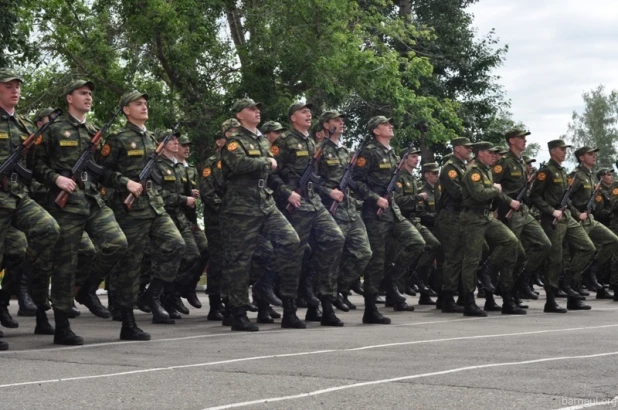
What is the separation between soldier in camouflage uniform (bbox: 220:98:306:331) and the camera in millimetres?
13398

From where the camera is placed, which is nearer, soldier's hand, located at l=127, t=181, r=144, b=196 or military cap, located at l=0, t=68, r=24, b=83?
military cap, located at l=0, t=68, r=24, b=83

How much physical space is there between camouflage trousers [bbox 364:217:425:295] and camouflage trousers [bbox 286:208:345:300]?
19.3 inches

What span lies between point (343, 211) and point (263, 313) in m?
1.44

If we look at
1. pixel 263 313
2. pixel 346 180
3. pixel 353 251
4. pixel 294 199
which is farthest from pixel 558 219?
pixel 294 199

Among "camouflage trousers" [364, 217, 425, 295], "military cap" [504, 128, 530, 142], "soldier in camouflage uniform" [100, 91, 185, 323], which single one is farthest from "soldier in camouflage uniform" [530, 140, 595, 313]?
"soldier in camouflage uniform" [100, 91, 185, 323]

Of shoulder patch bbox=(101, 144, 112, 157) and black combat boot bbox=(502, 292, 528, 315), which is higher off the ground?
shoulder patch bbox=(101, 144, 112, 157)

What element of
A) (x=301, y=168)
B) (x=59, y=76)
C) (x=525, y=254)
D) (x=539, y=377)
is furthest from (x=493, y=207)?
(x=59, y=76)

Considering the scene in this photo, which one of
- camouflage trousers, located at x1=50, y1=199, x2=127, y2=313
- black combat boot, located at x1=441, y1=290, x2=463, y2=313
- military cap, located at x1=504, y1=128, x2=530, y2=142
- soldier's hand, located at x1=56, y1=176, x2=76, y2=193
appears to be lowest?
black combat boot, located at x1=441, y1=290, x2=463, y2=313

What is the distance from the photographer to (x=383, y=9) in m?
42.7

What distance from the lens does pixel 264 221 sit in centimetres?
1362

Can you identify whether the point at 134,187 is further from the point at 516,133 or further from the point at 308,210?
the point at 516,133

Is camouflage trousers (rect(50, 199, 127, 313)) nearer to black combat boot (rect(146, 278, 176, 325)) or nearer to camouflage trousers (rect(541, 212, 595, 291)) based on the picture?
→ black combat boot (rect(146, 278, 176, 325))

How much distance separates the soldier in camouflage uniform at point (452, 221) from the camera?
17.0 meters

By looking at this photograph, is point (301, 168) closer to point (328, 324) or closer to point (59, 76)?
point (328, 324)
